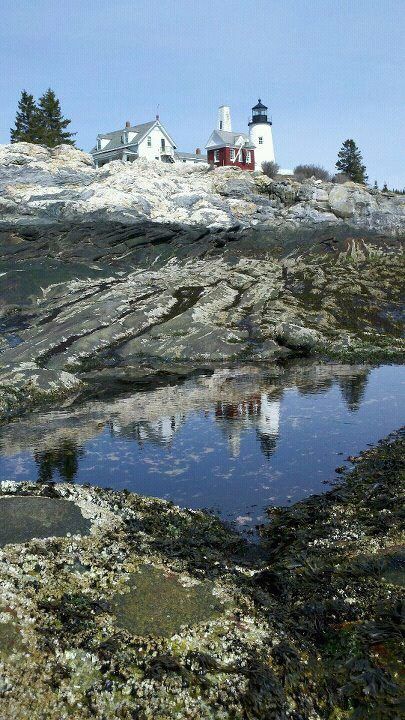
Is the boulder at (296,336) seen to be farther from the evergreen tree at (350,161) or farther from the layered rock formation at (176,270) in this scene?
the evergreen tree at (350,161)

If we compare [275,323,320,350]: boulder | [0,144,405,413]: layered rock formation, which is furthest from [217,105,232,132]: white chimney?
[275,323,320,350]: boulder

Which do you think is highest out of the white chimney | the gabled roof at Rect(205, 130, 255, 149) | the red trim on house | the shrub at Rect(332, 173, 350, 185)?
the white chimney

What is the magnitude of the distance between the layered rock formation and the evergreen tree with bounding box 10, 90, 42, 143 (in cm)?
2051

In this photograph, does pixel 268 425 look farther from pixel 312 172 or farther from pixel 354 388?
pixel 312 172

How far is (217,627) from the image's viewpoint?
893 centimetres

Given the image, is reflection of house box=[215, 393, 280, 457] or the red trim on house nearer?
reflection of house box=[215, 393, 280, 457]

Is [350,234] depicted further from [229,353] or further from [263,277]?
[229,353]

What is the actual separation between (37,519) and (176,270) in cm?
4004

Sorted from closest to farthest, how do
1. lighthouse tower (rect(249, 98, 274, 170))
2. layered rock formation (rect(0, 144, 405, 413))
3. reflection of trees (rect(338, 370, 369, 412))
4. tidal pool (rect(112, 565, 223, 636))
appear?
tidal pool (rect(112, 565, 223, 636)) → reflection of trees (rect(338, 370, 369, 412)) → layered rock formation (rect(0, 144, 405, 413)) → lighthouse tower (rect(249, 98, 274, 170))

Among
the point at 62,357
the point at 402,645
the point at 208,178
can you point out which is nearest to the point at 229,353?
the point at 62,357

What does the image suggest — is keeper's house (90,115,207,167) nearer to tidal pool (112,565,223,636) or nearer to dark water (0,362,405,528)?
dark water (0,362,405,528)

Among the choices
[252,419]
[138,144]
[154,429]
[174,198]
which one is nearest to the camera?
[154,429]

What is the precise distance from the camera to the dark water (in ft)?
52.5

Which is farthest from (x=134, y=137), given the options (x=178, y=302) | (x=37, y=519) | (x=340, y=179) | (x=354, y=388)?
(x=37, y=519)
